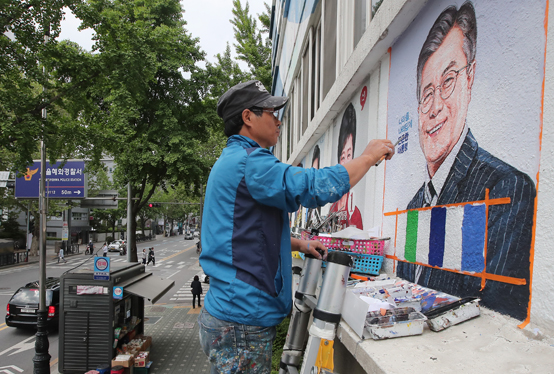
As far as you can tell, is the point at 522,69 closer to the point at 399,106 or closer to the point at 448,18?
the point at 448,18

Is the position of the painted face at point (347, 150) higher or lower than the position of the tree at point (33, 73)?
lower

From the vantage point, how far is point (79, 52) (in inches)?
393

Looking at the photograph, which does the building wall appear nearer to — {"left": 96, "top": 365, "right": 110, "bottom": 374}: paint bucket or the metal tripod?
the metal tripod

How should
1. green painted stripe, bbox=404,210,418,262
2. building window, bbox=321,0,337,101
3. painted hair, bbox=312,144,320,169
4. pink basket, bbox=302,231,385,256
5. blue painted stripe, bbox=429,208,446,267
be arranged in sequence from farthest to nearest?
painted hair, bbox=312,144,320,169
building window, bbox=321,0,337,101
pink basket, bbox=302,231,385,256
green painted stripe, bbox=404,210,418,262
blue painted stripe, bbox=429,208,446,267

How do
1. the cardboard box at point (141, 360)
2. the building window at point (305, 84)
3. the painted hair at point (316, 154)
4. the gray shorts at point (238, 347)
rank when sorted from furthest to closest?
the building window at point (305, 84)
the cardboard box at point (141, 360)
the painted hair at point (316, 154)
the gray shorts at point (238, 347)

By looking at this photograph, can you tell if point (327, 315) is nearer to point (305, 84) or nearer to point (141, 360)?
point (141, 360)

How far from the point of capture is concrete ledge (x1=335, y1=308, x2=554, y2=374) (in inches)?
56.7

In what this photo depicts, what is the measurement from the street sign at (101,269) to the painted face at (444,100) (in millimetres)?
7918

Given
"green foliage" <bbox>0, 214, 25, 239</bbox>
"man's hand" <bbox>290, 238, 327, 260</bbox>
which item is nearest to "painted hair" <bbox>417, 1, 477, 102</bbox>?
"man's hand" <bbox>290, 238, 327, 260</bbox>

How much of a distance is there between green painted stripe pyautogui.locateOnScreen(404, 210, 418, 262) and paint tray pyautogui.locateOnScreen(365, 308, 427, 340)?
3.18 feet

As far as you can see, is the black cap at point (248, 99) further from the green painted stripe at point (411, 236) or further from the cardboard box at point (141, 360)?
the cardboard box at point (141, 360)

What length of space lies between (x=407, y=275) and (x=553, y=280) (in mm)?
1398

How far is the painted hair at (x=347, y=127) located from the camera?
4.79 m

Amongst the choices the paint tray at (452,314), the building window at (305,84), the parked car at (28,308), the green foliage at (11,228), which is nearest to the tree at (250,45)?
the building window at (305,84)
